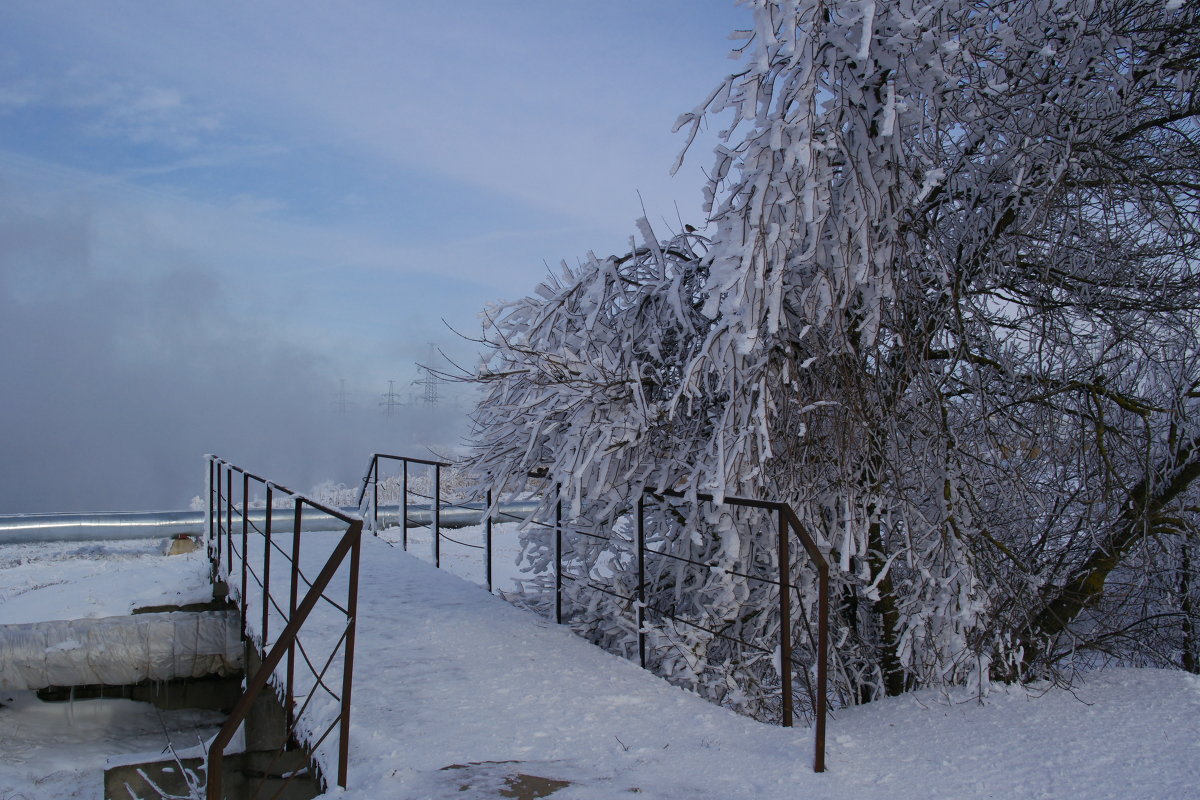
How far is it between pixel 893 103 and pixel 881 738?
2937 millimetres

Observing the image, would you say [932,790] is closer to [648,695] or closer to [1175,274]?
[648,695]

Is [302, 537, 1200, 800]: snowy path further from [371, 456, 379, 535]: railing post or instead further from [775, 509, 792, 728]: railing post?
[371, 456, 379, 535]: railing post

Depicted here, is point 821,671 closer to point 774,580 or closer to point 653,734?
point 653,734

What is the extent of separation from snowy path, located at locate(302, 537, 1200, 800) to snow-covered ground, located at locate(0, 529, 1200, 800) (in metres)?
0.01

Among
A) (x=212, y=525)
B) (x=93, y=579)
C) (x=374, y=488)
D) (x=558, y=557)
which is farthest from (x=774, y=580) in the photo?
(x=93, y=579)

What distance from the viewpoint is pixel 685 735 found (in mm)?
3537

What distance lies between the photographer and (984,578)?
16.9 feet

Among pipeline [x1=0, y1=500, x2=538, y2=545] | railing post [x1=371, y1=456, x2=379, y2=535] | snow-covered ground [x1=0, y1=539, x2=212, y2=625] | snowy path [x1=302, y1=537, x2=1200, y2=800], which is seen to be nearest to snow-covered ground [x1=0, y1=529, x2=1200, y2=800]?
snowy path [x1=302, y1=537, x2=1200, y2=800]

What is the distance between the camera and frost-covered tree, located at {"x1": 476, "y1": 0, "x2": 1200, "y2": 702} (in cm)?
424

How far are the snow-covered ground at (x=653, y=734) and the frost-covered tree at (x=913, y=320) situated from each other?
0.60 metres

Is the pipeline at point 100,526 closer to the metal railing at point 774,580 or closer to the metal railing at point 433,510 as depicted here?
the metal railing at point 433,510

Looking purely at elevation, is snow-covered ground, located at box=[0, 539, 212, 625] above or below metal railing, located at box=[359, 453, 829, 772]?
below

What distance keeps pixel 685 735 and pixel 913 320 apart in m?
2.60

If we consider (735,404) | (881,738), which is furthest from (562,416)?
(881,738)
